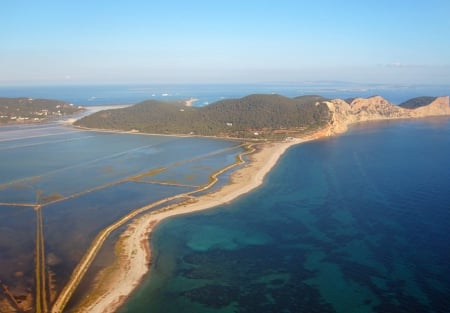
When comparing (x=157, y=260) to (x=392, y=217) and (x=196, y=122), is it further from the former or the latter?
(x=196, y=122)

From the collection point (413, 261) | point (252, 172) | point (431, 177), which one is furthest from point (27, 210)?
point (431, 177)

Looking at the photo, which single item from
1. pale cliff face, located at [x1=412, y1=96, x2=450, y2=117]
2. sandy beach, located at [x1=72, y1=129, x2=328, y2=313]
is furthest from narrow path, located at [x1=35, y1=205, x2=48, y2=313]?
pale cliff face, located at [x1=412, y1=96, x2=450, y2=117]

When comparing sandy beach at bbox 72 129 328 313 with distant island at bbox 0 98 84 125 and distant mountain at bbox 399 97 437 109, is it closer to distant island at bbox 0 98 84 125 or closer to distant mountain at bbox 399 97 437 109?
distant island at bbox 0 98 84 125

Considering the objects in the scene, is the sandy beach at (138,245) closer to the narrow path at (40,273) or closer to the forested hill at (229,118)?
the narrow path at (40,273)

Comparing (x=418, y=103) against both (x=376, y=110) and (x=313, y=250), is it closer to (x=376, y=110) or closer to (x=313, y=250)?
(x=376, y=110)

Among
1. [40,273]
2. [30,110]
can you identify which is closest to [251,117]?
[30,110]

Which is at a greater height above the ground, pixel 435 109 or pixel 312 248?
pixel 435 109

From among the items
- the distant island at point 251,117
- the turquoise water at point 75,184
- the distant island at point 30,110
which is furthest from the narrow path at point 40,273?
the distant island at point 30,110
